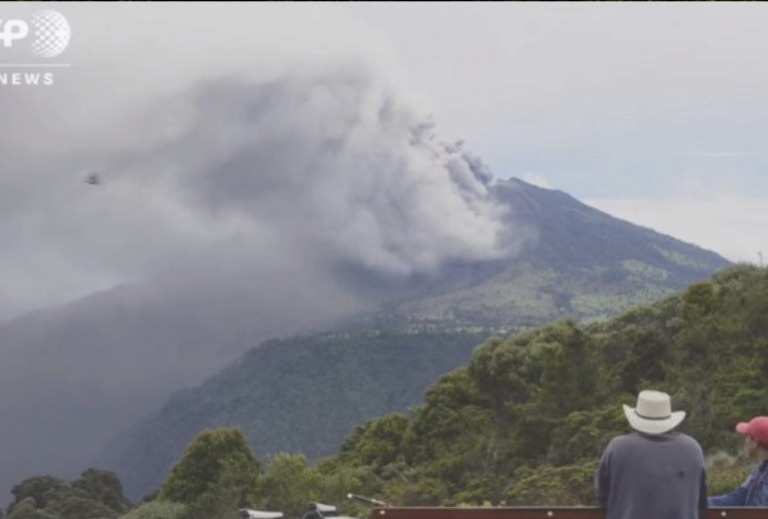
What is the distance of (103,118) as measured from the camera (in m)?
50.0

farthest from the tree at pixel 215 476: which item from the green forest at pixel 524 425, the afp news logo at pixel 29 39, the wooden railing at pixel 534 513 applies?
the wooden railing at pixel 534 513

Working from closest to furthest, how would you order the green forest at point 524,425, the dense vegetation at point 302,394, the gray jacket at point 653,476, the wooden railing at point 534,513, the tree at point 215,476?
the gray jacket at point 653,476 < the wooden railing at point 534,513 < the green forest at point 524,425 < the tree at point 215,476 < the dense vegetation at point 302,394

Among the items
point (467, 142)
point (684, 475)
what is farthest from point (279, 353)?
point (684, 475)

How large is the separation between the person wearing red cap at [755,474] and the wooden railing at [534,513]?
11cm

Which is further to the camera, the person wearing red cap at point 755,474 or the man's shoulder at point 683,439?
the person wearing red cap at point 755,474

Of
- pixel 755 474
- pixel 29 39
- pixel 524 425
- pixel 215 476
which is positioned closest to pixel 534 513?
pixel 755 474

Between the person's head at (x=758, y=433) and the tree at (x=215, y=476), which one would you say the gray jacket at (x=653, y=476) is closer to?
the person's head at (x=758, y=433)

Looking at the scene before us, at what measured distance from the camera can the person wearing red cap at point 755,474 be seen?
4.97m

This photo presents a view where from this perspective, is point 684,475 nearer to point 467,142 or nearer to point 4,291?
point 467,142

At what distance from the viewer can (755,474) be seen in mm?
5090

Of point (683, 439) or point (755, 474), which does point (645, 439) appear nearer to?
point (683, 439)

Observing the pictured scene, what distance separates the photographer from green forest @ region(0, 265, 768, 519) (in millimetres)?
19556

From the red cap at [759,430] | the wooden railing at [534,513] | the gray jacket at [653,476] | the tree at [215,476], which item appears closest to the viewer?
the gray jacket at [653,476]

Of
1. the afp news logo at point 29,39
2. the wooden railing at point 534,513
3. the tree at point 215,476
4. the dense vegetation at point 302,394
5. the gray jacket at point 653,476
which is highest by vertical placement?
the afp news logo at point 29,39
